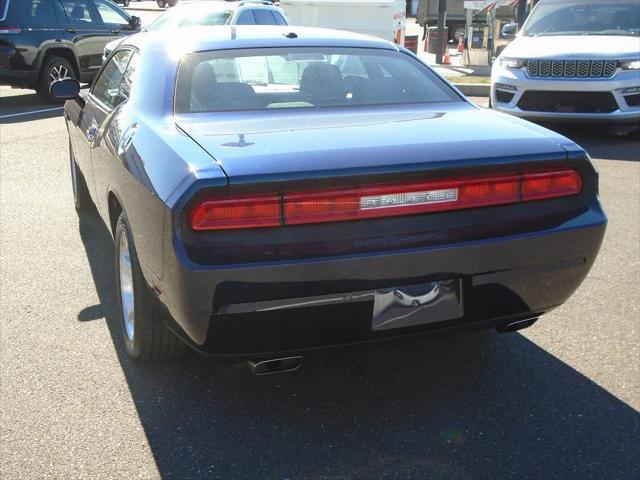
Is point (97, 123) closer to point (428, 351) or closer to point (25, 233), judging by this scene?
point (25, 233)

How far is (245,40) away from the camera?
13.1ft

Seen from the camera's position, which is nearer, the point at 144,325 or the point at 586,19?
the point at 144,325

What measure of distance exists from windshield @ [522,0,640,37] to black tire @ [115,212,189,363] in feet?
26.2

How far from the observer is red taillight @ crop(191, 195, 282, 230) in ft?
8.54

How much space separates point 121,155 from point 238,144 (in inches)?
32.1

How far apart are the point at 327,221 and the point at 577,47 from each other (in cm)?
748

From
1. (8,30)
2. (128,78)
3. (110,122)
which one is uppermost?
(128,78)

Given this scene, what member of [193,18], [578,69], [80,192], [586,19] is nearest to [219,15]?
[193,18]

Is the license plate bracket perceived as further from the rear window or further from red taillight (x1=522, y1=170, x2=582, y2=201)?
the rear window

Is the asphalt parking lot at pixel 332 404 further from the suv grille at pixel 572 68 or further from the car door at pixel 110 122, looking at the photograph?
the suv grille at pixel 572 68

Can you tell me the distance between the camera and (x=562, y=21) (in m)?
10.1

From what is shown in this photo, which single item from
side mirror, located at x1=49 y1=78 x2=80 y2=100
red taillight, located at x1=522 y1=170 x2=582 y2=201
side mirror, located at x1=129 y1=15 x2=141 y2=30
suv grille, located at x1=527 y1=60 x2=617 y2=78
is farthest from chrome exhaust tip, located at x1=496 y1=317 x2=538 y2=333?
side mirror, located at x1=129 y1=15 x2=141 y2=30

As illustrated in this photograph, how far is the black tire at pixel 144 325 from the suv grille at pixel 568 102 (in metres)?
6.75

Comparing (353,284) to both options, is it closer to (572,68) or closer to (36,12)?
(572,68)
